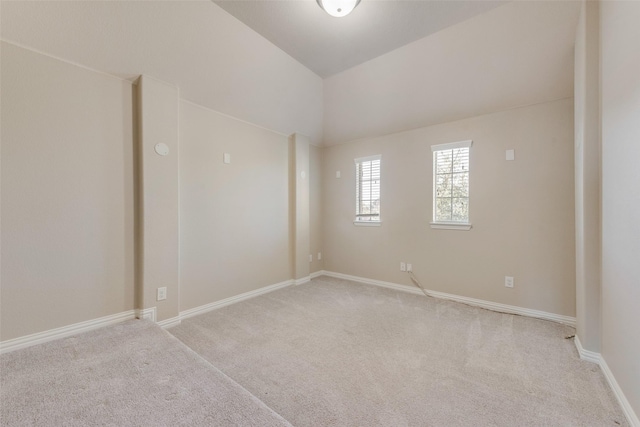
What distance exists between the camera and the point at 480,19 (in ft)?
7.75

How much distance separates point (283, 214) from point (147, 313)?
7.21 feet

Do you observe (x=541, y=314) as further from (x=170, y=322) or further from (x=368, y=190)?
(x=170, y=322)

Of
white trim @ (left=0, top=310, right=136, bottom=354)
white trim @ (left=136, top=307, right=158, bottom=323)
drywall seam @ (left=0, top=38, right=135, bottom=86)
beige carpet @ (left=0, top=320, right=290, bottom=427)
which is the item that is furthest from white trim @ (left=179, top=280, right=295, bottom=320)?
drywall seam @ (left=0, top=38, right=135, bottom=86)

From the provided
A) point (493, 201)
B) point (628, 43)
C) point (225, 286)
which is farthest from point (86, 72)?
point (493, 201)

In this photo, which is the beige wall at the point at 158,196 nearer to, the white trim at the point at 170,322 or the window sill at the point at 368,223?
the white trim at the point at 170,322

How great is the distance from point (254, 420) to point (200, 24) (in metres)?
3.03

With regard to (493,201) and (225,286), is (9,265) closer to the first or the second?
(225,286)

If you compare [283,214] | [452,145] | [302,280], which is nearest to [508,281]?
[452,145]

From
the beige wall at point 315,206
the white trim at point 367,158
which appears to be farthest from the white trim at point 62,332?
the white trim at point 367,158

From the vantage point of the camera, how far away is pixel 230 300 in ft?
10.8

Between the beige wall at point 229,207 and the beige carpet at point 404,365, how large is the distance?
0.46 meters

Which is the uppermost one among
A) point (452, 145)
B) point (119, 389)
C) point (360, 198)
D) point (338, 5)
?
point (338, 5)

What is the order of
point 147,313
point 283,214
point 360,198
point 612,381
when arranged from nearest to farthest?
point 612,381
point 147,313
point 283,214
point 360,198

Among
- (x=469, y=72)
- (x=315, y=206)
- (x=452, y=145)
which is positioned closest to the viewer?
(x=469, y=72)
